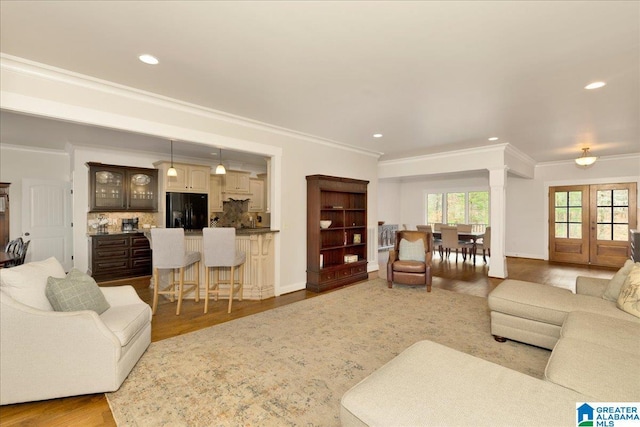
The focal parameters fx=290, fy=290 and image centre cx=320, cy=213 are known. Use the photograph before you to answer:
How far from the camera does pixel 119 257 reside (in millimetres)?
5594

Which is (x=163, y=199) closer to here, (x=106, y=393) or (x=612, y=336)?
(x=106, y=393)

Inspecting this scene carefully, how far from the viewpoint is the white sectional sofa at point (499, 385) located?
1221mm

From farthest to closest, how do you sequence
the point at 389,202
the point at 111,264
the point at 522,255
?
the point at 389,202 → the point at 522,255 → the point at 111,264

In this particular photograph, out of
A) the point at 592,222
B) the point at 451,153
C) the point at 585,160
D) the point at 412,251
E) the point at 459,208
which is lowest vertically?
the point at 412,251

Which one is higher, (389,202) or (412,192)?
(412,192)

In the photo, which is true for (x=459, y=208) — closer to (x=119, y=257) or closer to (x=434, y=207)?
(x=434, y=207)

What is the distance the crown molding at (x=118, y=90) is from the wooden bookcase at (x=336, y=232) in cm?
124

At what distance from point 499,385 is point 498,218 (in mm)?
5032

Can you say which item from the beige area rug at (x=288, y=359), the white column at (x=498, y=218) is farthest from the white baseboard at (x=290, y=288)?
the white column at (x=498, y=218)

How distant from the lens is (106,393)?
2.14m

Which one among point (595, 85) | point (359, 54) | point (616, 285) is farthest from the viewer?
point (595, 85)

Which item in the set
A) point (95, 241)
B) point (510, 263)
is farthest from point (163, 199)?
point (510, 263)

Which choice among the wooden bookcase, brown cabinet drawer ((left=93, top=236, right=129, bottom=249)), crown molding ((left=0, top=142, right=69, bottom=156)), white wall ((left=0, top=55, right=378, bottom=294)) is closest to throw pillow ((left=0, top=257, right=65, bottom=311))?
white wall ((left=0, top=55, right=378, bottom=294))

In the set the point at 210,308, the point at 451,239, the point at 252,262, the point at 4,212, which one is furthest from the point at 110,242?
the point at 451,239
